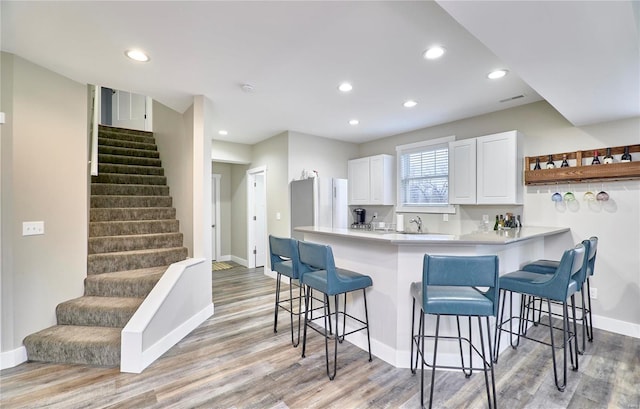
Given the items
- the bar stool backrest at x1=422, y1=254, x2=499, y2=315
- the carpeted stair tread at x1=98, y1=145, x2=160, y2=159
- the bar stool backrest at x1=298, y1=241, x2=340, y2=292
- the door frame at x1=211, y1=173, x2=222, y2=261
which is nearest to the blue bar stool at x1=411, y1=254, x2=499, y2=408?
the bar stool backrest at x1=422, y1=254, x2=499, y2=315

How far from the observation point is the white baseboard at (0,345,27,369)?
7.57 ft

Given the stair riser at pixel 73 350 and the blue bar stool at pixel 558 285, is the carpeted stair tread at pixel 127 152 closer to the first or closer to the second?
the stair riser at pixel 73 350

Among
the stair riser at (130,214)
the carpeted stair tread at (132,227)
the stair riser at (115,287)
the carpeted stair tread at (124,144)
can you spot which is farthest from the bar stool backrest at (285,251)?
the carpeted stair tread at (124,144)

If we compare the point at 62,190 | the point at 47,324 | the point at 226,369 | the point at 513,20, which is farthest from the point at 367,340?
the point at 62,190

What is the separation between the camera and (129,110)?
6723 mm

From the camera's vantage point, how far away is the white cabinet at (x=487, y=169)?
341 centimetres

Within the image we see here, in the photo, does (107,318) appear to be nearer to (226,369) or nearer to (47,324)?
(47,324)

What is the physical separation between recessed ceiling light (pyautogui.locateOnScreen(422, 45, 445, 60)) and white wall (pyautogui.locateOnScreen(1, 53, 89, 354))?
11.1 ft

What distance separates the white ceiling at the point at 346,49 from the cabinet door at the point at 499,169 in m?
0.48

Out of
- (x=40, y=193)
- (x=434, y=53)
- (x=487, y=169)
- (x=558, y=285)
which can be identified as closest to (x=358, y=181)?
(x=487, y=169)

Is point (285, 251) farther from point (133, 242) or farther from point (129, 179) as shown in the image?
point (129, 179)

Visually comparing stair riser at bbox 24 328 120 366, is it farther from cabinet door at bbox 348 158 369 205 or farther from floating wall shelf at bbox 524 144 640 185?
floating wall shelf at bbox 524 144 640 185

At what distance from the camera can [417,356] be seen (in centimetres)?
217

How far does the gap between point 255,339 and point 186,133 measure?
2.71 m
